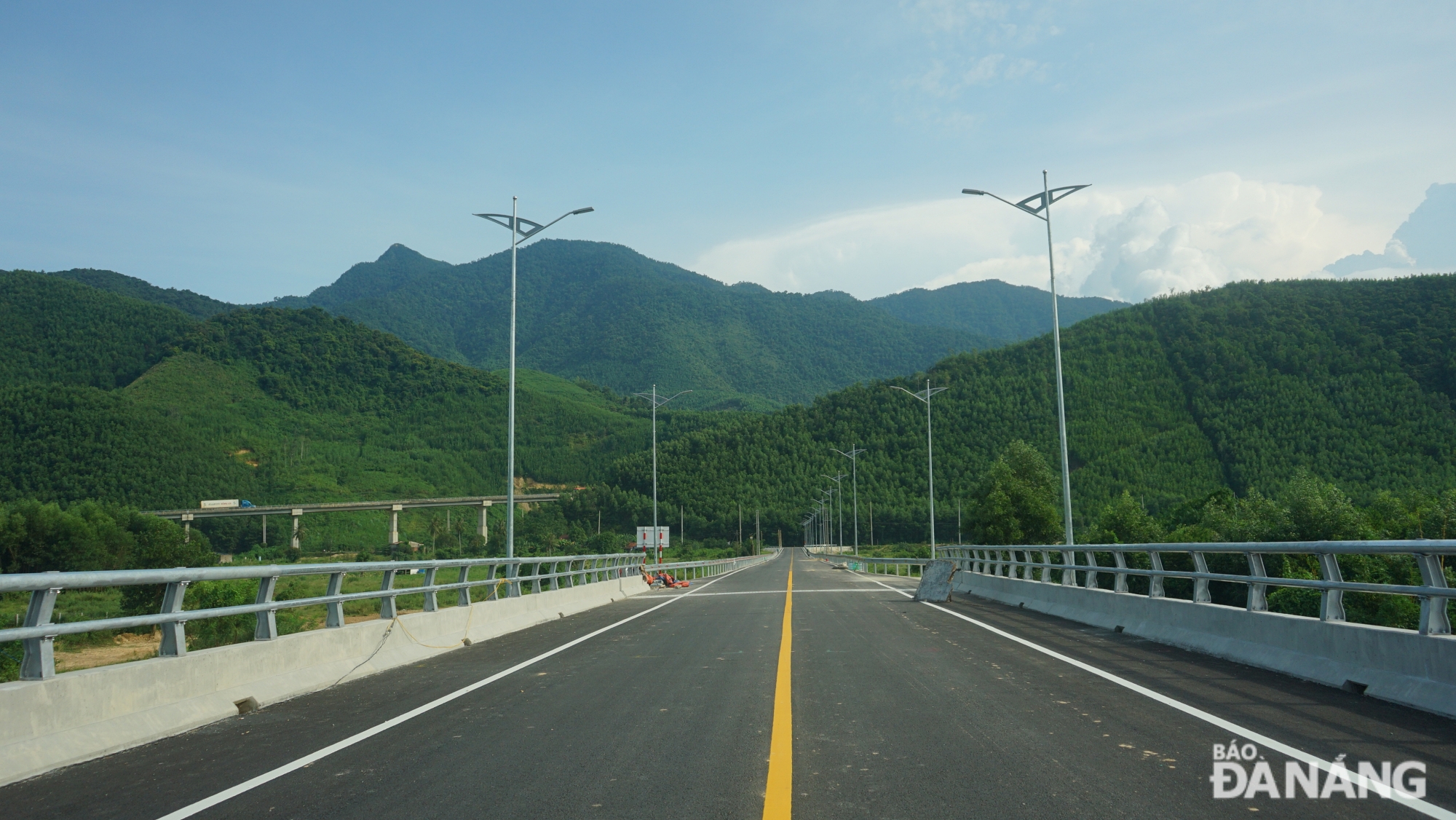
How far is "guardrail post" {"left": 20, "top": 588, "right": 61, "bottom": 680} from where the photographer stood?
6887mm

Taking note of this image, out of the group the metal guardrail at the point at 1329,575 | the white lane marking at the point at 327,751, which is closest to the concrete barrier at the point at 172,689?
the white lane marking at the point at 327,751

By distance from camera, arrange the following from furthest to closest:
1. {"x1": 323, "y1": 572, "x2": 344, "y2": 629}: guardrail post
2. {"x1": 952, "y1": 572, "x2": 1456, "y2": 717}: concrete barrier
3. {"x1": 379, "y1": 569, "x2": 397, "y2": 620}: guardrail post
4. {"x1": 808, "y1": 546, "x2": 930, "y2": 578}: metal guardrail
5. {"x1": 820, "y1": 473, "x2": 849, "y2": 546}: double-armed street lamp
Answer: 1. {"x1": 820, "y1": 473, "x2": 849, "y2": 546}: double-armed street lamp
2. {"x1": 808, "y1": 546, "x2": 930, "y2": 578}: metal guardrail
3. {"x1": 379, "y1": 569, "x2": 397, "y2": 620}: guardrail post
4. {"x1": 323, "y1": 572, "x2": 344, "y2": 629}: guardrail post
5. {"x1": 952, "y1": 572, "x2": 1456, "y2": 717}: concrete barrier

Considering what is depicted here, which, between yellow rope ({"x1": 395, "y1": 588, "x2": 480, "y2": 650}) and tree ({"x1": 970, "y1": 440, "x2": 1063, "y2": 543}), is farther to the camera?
tree ({"x1": 970, "y1": 440, "x2": 1063, "y2": 543})

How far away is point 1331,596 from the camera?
9.70 metres

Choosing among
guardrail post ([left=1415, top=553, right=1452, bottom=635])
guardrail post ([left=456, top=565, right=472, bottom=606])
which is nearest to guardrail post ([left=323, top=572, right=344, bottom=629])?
guardrail post ([left=456, top=565, right=472, bottom=606])

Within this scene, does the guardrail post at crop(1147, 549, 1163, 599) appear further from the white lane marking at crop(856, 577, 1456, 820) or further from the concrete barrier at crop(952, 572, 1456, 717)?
the white lane marking at crop(856, 577, 1456, 820)

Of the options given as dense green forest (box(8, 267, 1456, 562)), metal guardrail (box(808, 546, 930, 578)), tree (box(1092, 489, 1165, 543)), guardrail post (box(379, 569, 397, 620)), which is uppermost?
dense green forest (box(8, 267, 1456, 562))

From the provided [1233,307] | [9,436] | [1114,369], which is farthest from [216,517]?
[1233,307]

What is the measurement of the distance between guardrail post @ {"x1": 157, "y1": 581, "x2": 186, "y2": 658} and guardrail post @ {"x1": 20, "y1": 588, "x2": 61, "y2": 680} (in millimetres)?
1329

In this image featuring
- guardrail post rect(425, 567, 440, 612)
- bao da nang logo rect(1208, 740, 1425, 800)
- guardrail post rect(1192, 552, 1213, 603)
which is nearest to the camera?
bao da nang logo rect(1208, 740, 1425, 800)

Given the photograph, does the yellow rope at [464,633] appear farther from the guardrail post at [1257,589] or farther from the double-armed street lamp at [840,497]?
the double-armed street lamp at [840,497]

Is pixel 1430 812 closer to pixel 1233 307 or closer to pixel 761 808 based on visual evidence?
pixel 761 808

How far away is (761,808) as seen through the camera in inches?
218

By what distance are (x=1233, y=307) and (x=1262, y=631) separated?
181 m
